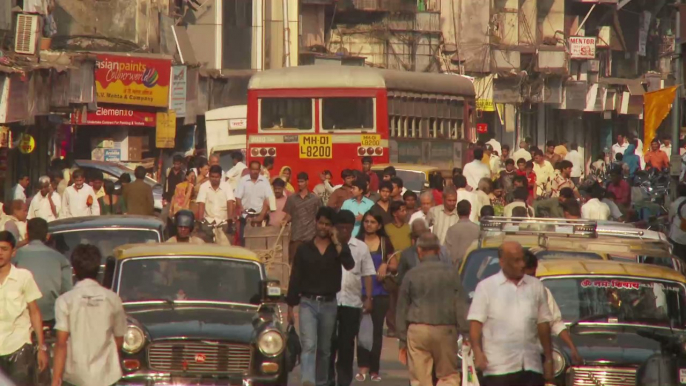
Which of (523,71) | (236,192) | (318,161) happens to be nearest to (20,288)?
(236,192)

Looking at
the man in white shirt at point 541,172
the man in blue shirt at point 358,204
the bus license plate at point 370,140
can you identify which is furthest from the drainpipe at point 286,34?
the man in blue shirt at point 358,204

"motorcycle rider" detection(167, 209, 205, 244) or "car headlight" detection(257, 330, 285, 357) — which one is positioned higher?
"motorcycle rider" detection(167, 209, 205, 244)

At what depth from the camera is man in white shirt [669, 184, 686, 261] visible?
67.1 feet

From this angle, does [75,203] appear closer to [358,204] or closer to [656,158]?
[358,204]

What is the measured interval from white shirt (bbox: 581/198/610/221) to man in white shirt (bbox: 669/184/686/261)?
1.08 meters

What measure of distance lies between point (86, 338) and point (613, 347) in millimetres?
4023

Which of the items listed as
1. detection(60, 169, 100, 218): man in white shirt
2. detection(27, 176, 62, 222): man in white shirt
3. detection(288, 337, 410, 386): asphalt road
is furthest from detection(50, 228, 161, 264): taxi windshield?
detection(60, 169, 100, 218): man in white shirt

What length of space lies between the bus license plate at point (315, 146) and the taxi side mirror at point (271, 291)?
16.5m

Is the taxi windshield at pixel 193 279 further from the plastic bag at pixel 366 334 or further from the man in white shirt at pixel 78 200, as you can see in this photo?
the man in white shirt at pixel 78 200

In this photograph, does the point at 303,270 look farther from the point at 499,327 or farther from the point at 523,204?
the point at 523,204

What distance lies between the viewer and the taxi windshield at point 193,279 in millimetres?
12219

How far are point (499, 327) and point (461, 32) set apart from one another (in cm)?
4876

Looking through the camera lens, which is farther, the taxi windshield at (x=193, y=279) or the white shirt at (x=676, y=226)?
the white shirt at (x=676, y=226)

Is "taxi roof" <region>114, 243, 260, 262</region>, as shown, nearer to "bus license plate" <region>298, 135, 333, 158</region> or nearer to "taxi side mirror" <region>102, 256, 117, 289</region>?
"taxi side mirror" <region>102, 256, 117, 289</region>
